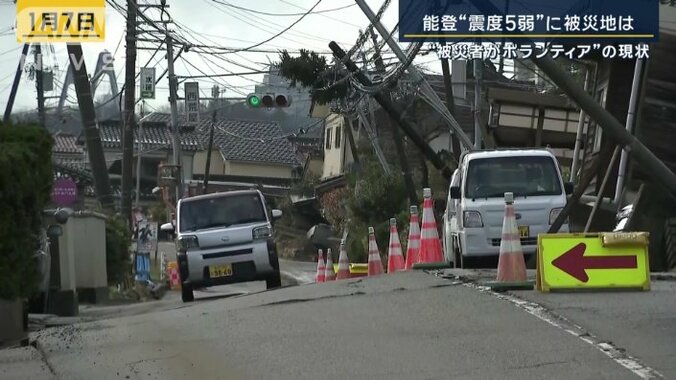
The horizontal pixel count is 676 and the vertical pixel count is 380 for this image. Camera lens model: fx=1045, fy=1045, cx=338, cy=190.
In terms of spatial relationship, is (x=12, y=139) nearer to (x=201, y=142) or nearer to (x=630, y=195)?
(x=630, y=195)

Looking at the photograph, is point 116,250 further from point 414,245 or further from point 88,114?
point 414,245

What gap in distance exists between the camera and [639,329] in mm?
8688

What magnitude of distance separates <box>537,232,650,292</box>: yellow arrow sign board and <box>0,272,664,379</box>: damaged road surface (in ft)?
2.45

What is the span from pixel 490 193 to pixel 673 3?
7784 millimetres

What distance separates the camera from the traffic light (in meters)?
31.0

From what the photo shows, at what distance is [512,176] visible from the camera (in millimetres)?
16750

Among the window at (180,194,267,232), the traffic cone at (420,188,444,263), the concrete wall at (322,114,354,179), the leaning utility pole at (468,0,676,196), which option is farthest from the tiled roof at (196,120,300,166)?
the leaning utility pole at (468,0,676,196)

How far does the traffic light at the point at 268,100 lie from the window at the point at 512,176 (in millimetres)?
14755

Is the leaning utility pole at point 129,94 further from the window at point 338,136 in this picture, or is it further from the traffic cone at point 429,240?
the window at point 338,136

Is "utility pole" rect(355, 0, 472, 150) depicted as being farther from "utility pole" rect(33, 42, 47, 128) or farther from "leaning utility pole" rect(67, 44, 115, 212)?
"utility pole" rect(33, 42, 47, 128)

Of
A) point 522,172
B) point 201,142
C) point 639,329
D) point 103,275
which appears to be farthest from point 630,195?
point 201,142

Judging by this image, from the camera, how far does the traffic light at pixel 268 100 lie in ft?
102

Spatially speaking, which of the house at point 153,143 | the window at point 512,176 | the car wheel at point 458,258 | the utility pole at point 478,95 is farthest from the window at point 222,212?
the house at point 153,143

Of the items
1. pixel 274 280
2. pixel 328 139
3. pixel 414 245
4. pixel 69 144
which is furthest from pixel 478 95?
pixel 69 144
